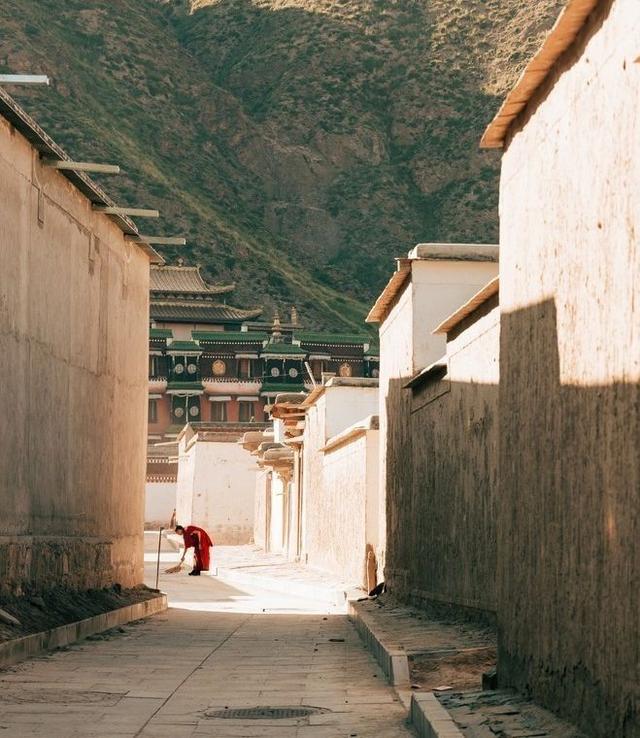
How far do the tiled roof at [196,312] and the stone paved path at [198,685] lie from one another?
72967mm

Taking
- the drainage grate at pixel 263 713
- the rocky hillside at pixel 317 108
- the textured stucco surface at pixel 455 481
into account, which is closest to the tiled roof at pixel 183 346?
the rocky hillside at pixel 317 108

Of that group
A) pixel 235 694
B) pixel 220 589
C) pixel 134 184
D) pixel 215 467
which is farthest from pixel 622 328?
pixel 134 184

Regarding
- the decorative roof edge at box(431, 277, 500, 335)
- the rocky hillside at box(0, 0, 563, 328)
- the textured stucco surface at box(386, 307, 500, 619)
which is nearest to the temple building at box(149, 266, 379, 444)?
the rocky hillside at box(0, 0, 563, 328)

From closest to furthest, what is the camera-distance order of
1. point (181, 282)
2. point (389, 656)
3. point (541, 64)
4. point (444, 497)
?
point (541, 64), point (389, 656), point (444, 497), point (181, 282)

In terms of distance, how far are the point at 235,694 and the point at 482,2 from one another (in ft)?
466

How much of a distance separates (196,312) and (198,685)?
81.1m

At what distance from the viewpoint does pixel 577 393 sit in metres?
7.21

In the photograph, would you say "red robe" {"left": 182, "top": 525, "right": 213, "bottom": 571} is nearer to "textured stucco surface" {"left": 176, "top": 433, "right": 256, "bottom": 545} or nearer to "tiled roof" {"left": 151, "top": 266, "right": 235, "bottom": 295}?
"textured stucco surface" {"left": 176, "top": 433, "right": 256, "bottom": 545}

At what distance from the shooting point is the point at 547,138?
26.8 ft

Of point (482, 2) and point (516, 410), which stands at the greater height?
point (482, 2)

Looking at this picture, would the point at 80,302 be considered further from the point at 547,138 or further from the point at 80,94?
the point at 80,94

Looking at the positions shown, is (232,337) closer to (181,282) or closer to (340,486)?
(181,282)

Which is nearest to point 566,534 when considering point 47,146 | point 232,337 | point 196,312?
point 47,146

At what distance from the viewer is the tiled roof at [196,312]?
298 feet
